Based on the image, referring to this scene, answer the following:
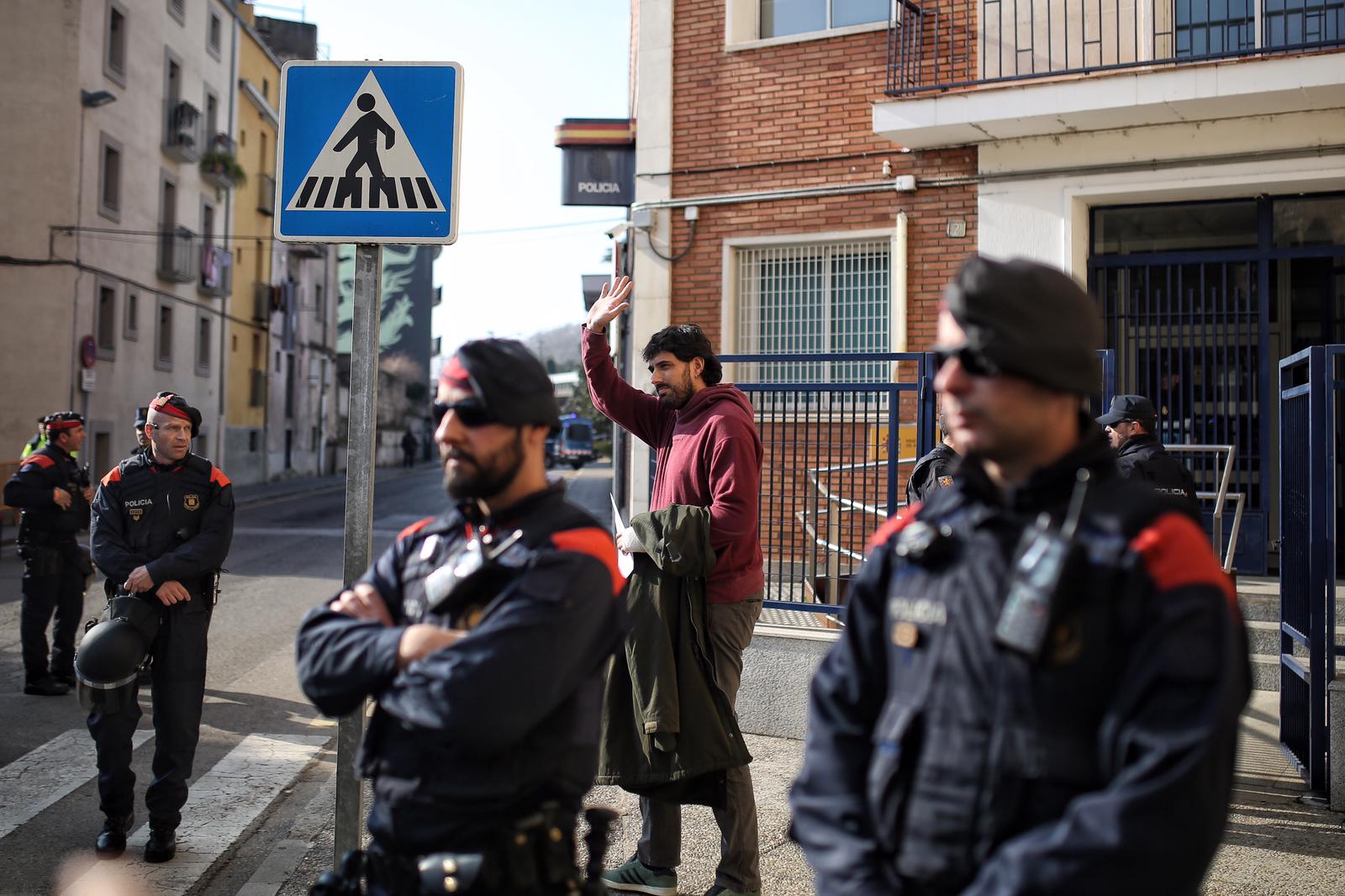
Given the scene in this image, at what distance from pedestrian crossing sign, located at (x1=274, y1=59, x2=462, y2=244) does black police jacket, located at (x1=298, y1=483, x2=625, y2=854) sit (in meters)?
1.79

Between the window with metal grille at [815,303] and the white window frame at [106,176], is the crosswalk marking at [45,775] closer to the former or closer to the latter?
the window with metal grille at [815,303]

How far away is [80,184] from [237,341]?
1253cm

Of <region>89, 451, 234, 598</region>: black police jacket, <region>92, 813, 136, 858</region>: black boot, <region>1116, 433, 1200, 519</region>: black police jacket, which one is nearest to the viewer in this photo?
<region>92, 813, 136, 858</region>: black boot

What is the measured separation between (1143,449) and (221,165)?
31.5 meters

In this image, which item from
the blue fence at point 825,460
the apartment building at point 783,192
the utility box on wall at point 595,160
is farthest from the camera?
the utility box on wall at point 595,160

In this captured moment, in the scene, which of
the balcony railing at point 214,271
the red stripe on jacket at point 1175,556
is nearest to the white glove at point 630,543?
the red stripe on jacket at point 1175,556

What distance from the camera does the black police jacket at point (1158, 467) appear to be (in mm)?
5992

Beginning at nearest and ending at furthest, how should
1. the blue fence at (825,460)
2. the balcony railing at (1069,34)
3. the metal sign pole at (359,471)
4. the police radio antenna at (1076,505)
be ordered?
the police radio antenna at (1076,505) → the metal sign pole at (359,471) → the blue fence at (825,460) → the balcony railing at (1069,34)

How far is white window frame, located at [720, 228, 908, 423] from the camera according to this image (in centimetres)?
1056

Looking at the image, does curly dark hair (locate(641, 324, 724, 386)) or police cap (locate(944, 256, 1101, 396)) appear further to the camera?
curly dark hair (locate(641, 324, 724, 386))

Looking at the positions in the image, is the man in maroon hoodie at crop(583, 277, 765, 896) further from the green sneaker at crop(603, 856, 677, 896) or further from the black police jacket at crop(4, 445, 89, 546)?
the black police jacket at crop(4, 445, 89, 546)

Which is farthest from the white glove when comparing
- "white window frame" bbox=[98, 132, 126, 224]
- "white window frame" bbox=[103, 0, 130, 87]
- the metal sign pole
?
"white window frame" bbox=[103, 0, 130, 87]

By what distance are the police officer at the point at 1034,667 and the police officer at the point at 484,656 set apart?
0.57 m

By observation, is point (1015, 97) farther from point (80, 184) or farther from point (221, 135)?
point (221, 135)
